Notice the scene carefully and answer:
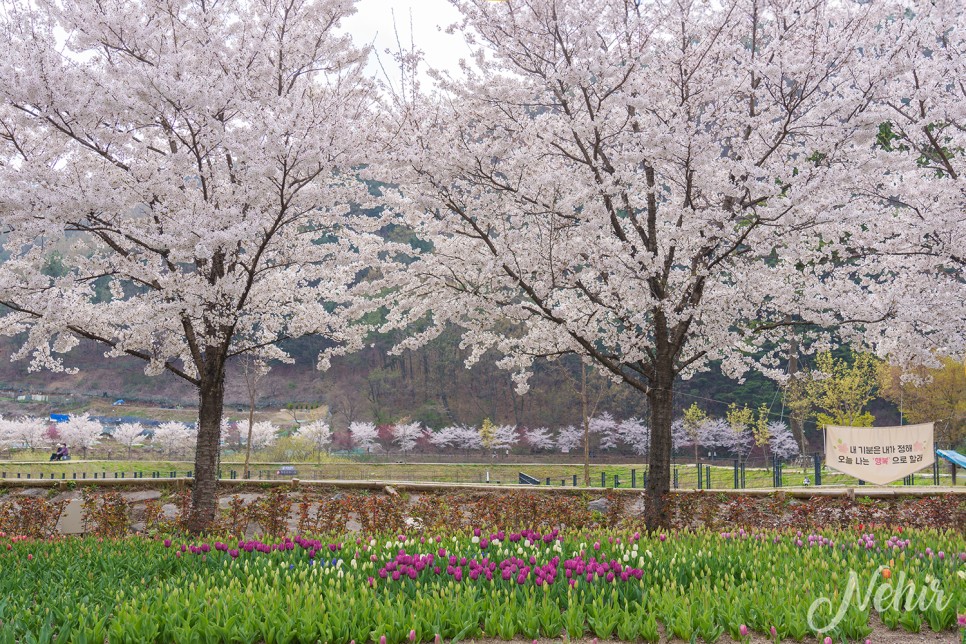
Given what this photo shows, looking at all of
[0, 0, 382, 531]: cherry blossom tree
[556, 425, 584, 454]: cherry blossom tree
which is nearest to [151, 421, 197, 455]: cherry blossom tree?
[556, 425, 584, 454]: cherry blossom tree

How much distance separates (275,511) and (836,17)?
10.7 meters

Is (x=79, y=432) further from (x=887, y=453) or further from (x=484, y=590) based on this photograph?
(x=484, y=590)

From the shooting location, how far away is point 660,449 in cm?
987

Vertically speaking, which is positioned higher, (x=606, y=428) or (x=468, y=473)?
(x=606, y=428)

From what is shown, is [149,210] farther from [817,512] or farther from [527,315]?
[817,512]

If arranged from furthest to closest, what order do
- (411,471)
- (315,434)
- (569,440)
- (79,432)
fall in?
(569,440) → (315,434) → (79,432) → (411,471)

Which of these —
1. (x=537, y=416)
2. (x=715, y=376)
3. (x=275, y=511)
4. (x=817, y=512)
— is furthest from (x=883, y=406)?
(x=275, y=511)

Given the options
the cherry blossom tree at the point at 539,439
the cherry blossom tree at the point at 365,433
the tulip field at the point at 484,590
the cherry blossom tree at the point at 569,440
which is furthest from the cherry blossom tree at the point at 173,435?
the tulip field at the point at 484,590

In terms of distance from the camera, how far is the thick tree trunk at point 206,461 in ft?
32.1

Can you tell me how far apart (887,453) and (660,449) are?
13.6 ft

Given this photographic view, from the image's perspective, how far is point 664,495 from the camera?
991 cm

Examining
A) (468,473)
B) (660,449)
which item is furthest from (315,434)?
(660,449)

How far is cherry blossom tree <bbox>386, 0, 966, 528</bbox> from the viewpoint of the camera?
368 inches

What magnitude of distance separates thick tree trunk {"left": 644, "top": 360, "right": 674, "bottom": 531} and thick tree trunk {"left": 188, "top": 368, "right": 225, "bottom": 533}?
6105mm
